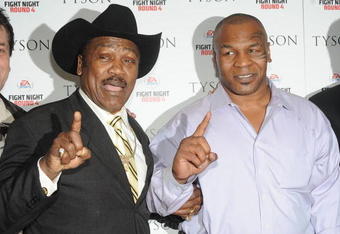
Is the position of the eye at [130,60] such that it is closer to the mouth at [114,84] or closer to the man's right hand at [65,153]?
the mouth at [114,84]

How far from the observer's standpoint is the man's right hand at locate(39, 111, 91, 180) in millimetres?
1545

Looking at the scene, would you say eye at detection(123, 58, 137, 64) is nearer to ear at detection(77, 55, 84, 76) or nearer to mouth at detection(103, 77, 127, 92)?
mouth at detection(103, 77, 127, 92)

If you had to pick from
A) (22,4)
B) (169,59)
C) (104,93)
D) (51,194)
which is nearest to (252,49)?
(104,93)

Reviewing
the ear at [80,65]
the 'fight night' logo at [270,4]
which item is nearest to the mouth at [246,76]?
the ear at [80,65]

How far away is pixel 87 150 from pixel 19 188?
28 cm

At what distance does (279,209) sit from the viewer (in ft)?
6.53

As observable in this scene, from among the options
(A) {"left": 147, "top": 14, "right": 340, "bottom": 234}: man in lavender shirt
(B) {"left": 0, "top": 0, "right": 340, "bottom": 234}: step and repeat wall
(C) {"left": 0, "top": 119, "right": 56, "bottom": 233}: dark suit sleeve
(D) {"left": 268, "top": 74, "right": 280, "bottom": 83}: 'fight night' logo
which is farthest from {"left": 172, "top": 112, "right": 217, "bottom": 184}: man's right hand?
(D) {"left": 268, "top": 74, "right": 280, "bottom": 83}: 'fight night' logo

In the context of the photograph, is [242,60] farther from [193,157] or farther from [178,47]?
[178,47]

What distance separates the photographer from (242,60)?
2.15 metres

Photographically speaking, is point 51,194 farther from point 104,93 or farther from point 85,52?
point 85,52

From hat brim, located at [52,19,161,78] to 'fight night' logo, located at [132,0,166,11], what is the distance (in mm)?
599

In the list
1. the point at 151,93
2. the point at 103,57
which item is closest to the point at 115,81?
the point at 103,57

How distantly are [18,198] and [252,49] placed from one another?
4.08ft

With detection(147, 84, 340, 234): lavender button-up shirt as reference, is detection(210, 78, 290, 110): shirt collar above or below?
above
